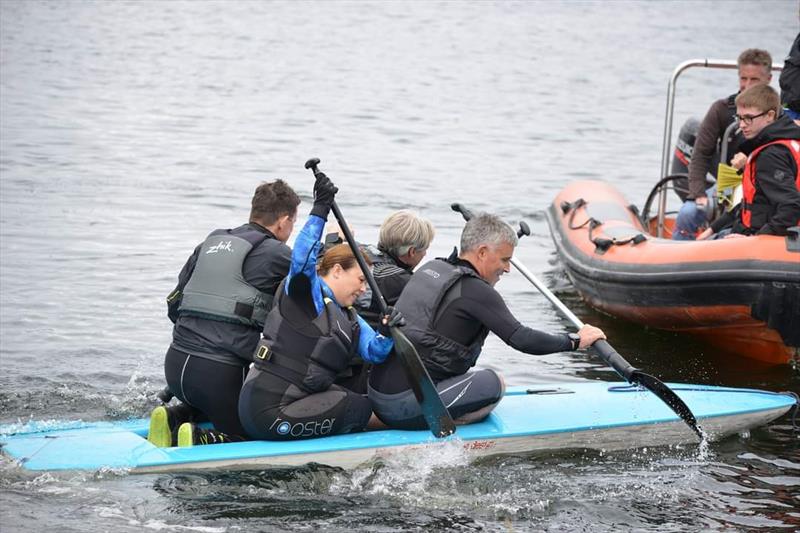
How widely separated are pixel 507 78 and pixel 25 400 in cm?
2062

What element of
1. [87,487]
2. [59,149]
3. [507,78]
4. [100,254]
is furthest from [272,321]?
[507,78]

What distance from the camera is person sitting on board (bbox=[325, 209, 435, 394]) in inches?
248

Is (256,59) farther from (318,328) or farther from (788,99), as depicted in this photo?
(318,328)

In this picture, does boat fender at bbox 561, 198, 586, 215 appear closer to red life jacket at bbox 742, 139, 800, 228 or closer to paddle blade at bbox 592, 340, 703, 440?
red life jacket at bbox 742, 139, 800, 228

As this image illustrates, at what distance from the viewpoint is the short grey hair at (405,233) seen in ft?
20.6

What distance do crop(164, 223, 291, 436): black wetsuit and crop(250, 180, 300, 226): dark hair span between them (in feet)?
0.44

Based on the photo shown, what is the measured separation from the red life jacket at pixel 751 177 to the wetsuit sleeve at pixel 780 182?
0.03 m

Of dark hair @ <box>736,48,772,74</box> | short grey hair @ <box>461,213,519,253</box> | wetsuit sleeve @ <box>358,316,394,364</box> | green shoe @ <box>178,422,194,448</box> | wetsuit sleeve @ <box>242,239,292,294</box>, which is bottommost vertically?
green shoe @ <box>178,422,194,448</box>

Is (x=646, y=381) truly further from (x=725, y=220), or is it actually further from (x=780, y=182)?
(x=725, y=220)

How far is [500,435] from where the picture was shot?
20.2ft

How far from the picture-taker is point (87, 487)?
18.4ft

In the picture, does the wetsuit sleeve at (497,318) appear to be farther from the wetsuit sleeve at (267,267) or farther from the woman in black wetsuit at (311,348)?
the wetsuit sleeve at (267,267)

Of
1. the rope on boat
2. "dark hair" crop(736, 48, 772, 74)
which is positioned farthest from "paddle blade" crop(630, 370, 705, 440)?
"dark hair" crop(736, 48, 772, 74)

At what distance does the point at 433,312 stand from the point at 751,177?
3.04 meters
